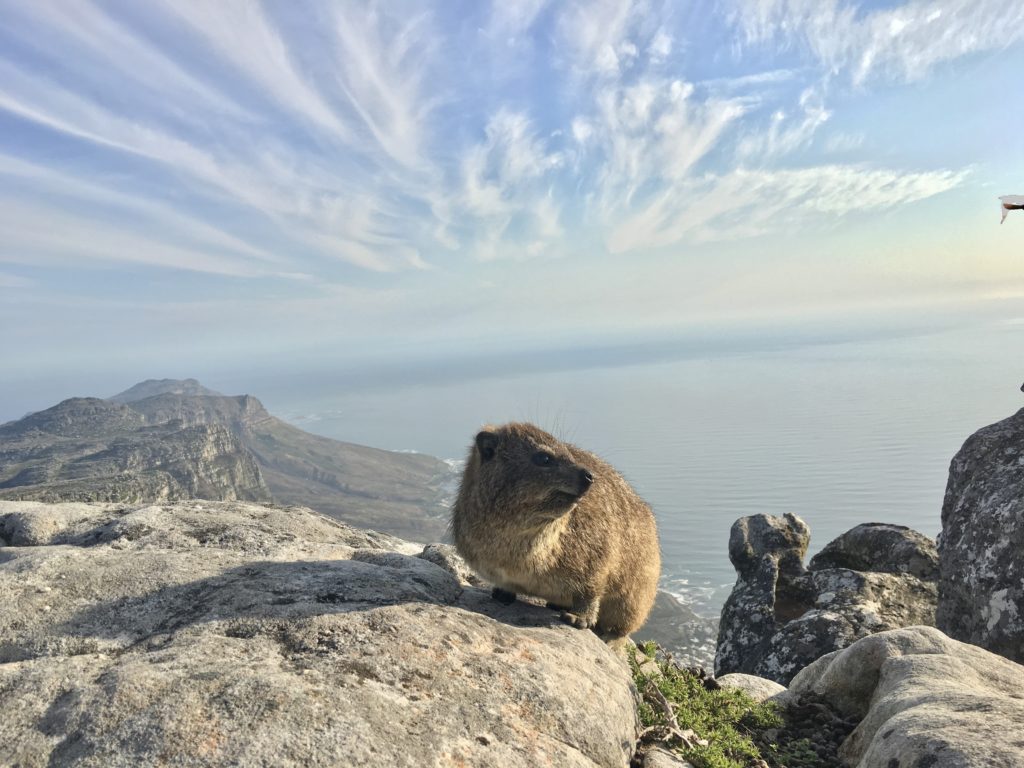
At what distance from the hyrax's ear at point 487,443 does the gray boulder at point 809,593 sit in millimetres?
7722

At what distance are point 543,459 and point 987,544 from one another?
7.18 metres

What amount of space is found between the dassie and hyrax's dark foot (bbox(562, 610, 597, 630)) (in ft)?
0.04

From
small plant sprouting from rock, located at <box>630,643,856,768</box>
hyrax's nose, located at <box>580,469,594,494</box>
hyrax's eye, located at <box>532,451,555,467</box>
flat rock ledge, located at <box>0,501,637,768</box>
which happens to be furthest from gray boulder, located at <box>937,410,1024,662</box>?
hyrax's eye, located at <box>532,451,555,467</box>

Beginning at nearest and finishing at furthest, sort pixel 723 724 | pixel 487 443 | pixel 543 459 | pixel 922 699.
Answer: pixel 922 699, pixel 723 724, pixel 543 459, pixel 487 443

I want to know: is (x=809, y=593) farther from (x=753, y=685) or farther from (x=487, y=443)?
(x=487, y=443)

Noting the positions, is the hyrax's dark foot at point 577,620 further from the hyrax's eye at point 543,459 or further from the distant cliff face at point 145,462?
the distant cliff face at point 145,462

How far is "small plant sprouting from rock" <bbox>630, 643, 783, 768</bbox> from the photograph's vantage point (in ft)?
16.8

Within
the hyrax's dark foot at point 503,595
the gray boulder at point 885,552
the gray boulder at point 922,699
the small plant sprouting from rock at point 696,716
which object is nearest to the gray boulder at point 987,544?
the gray boulder at point 922,699

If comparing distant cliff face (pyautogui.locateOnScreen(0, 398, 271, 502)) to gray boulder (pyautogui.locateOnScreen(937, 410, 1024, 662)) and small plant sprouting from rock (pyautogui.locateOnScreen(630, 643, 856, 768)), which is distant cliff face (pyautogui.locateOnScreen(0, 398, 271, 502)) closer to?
small plant sprouting from rock (pyautogui.locateOnScreen(630, 643, 856, 768))

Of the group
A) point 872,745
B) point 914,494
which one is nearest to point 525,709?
point 872,745

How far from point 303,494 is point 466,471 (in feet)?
686

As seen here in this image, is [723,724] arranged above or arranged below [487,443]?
below

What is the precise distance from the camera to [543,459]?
620cm

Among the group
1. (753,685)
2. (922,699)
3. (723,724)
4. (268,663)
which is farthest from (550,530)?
(753,685)
